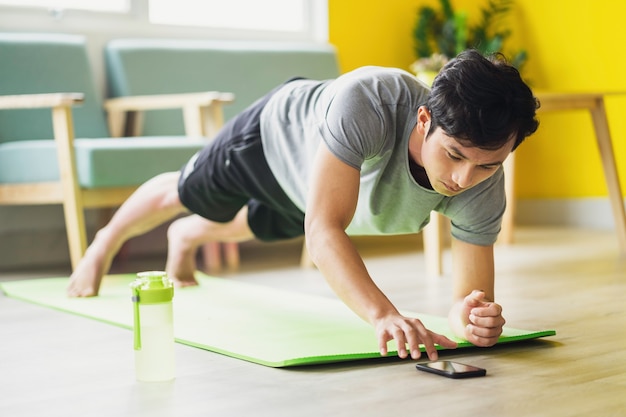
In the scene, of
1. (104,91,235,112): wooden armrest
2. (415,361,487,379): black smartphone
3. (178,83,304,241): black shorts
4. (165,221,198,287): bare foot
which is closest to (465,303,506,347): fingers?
(415,361,487,379): black smartphone

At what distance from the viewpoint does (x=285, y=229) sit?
2580 mm

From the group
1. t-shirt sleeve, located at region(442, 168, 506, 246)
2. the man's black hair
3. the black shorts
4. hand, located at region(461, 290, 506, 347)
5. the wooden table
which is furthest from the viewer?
the wooden table

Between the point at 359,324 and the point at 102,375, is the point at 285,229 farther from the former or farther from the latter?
the point at 102,375

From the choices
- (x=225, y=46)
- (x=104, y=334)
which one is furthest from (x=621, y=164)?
(x=104, y=334)

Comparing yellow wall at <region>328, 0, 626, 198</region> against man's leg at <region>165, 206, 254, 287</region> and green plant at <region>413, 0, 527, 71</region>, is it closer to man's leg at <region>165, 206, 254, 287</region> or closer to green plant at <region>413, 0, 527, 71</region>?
green plant at <region>413, 0, 527, 71</region>

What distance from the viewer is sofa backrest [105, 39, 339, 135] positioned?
3797 millimetres

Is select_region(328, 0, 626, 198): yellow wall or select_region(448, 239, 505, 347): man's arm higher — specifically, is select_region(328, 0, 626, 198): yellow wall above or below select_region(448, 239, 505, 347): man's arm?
above

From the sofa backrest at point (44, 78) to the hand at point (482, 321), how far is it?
2.17 m

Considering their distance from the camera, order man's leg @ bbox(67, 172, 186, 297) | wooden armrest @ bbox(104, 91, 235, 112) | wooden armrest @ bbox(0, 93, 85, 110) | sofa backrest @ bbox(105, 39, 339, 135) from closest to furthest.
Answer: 1. man's leg @ bbox(67, 172, 186, 297)
2. wooden armrest @ bbox(0, 93, 85, 110)
3. wooden armrest @ bbox(104, 91, 235, 112)
4. sofa backrest @ bbox(105, 39, 339, 135)

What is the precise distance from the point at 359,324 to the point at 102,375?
615 millimetres

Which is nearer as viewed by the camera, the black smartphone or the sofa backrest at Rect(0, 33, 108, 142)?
the black smartphone

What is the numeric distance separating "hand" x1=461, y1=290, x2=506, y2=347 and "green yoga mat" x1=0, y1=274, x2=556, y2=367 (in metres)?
0.04

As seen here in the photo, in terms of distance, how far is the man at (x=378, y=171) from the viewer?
159 cm

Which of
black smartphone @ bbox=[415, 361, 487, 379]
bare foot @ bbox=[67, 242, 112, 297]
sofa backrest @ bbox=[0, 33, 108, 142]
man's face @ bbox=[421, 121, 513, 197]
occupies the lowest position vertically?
black smartphone @ bbox=[415, 361, 487, 379]
